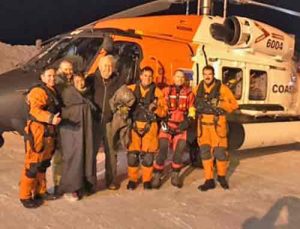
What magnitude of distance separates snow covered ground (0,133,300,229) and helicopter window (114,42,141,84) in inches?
47.9

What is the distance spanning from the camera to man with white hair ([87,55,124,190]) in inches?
192

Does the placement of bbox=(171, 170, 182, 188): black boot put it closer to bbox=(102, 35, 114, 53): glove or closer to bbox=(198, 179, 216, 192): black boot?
bbox=(198, 179, 216, 192): black boot

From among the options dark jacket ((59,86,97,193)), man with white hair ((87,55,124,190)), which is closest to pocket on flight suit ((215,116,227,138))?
man with white hair ((87,55,124,190))

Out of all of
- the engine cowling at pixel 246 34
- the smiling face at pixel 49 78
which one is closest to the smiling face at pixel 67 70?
the smiling face at pixel 49 78

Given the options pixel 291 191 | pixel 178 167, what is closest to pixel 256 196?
pixel 291 191

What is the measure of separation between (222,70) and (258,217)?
286 centimetres

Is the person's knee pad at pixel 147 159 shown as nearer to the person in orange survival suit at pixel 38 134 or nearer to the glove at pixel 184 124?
the glove at pixel 184 124

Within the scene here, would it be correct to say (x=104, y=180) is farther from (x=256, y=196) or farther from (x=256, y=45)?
(x=256, y=45)

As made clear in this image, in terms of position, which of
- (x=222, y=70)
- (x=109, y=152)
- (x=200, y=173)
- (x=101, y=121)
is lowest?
(x=200, y=173)

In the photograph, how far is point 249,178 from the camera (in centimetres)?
573

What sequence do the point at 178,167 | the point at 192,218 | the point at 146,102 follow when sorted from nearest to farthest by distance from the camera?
1. the point at 192,218
2. the point at 146,102
3. the point at 178,167

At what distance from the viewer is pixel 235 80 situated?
6848 mm

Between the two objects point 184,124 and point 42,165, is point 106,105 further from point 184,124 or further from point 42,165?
point 42,165

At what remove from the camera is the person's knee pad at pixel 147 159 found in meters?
4.92
